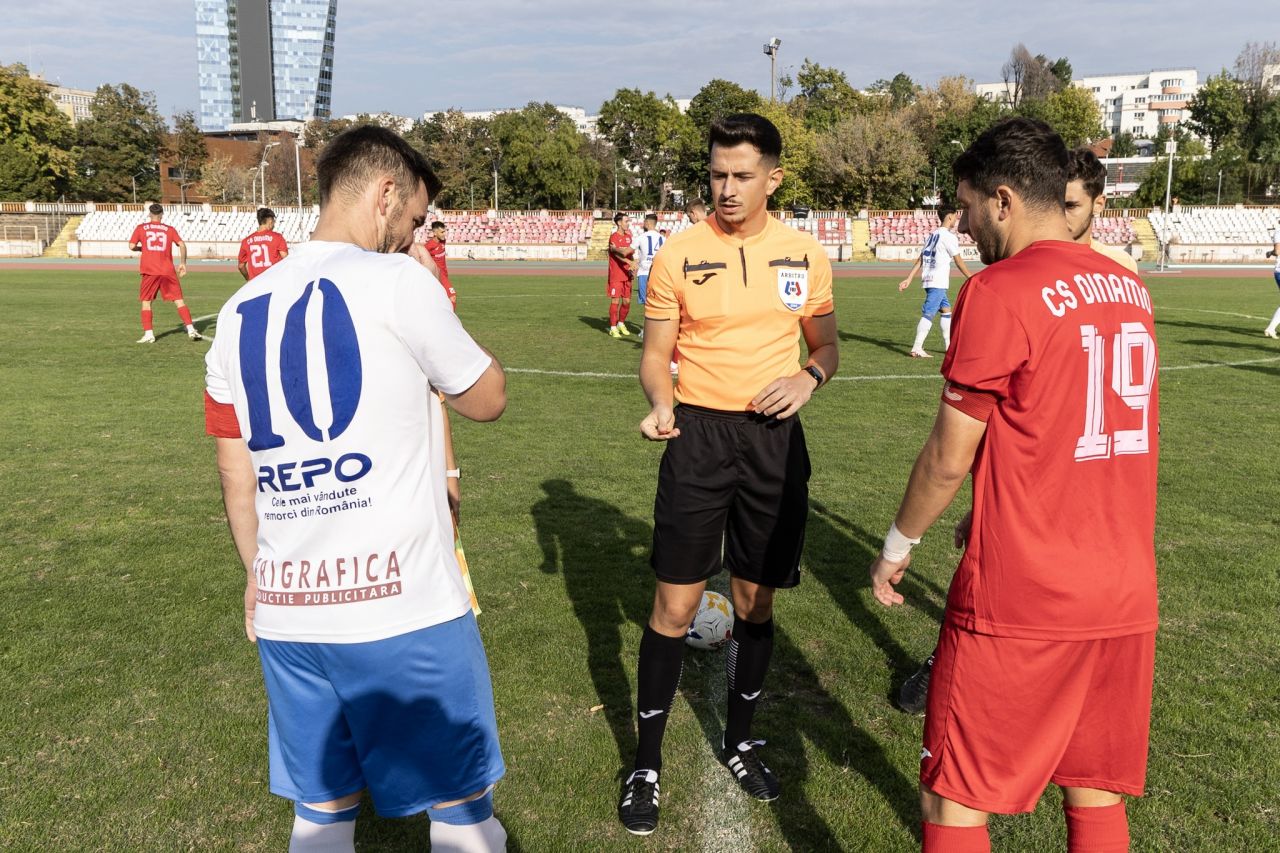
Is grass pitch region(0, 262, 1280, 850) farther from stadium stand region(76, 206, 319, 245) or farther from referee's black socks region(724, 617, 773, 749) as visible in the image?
stadium stand region(76, 206, 319, 245)

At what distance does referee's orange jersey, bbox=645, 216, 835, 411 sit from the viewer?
11.3 ft

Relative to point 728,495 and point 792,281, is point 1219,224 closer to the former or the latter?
point 792,281

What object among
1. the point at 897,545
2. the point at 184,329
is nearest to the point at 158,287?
the point at 184,329

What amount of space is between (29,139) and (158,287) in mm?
66612

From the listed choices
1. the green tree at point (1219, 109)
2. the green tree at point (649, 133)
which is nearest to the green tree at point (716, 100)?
the green tree at point (649, 133)

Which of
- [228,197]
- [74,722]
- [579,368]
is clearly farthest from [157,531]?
[228,197]

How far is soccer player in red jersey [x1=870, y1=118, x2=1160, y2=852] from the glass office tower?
182248mm

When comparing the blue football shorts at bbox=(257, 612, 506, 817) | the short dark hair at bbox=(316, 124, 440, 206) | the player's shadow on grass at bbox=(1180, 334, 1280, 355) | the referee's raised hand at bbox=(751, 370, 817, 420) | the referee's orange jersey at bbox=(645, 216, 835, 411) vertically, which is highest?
the short dark hair at bbox=(316, 124, 440, 206)

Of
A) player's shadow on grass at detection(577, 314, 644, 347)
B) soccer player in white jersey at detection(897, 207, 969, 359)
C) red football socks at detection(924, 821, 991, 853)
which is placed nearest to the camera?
red football socks at detection(924, 821, 991, 853)

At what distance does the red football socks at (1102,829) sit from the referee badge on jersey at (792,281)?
195cm

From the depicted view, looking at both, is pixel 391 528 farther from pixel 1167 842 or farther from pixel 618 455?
pixel 618 455

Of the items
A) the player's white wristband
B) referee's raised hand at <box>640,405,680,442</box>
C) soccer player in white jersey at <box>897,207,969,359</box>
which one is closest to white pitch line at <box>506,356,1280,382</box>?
soccer player in white jersey at <box>897,207,969,359</box>

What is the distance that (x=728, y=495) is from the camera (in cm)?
347

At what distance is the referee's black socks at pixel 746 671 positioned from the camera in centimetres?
366
